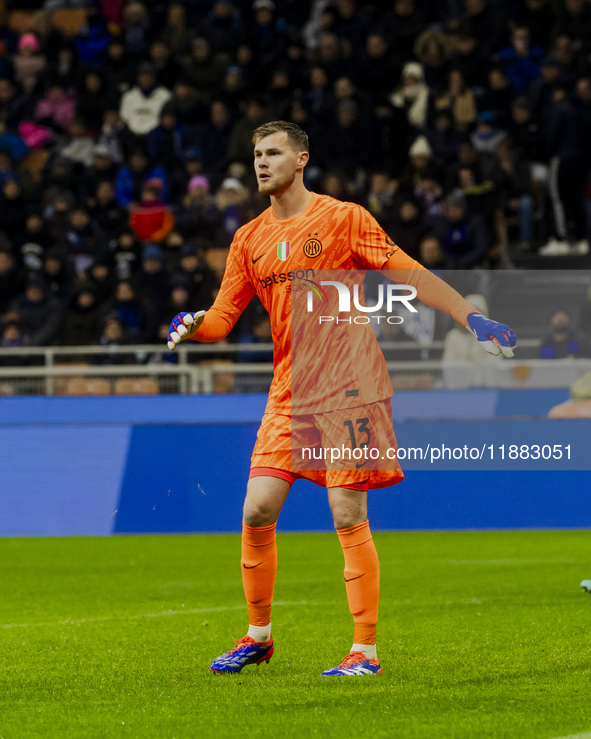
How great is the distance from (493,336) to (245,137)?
12.3 meters

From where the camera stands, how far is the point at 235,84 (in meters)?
17.2

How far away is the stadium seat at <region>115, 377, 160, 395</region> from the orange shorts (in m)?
6.88

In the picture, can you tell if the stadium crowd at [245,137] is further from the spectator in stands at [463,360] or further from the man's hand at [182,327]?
the man's hand at [182,327]

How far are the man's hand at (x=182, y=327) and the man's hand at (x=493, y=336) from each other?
Result: 3.61ft

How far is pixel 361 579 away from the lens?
5137 millimetres

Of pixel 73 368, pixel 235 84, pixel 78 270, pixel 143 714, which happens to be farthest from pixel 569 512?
pixel 235 84

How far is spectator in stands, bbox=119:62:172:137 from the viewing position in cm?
1750

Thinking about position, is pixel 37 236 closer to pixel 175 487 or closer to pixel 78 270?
pixel 78 270

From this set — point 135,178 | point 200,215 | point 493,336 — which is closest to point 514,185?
point 200,215

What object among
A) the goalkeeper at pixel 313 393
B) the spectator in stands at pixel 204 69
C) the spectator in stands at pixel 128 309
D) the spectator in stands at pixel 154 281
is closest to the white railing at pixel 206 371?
the spectator in stands at pixel 128 309

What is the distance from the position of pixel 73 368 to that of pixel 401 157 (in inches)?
237

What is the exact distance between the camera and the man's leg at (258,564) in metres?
5.17

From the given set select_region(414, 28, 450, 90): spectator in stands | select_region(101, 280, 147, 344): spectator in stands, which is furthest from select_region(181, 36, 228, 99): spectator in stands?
select_region(101, 280, 147, 344): spectator in stands

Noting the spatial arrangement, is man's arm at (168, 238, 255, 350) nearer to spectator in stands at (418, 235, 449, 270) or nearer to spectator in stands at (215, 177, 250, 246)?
spectator in stands at (418, 235, 449, 270)
